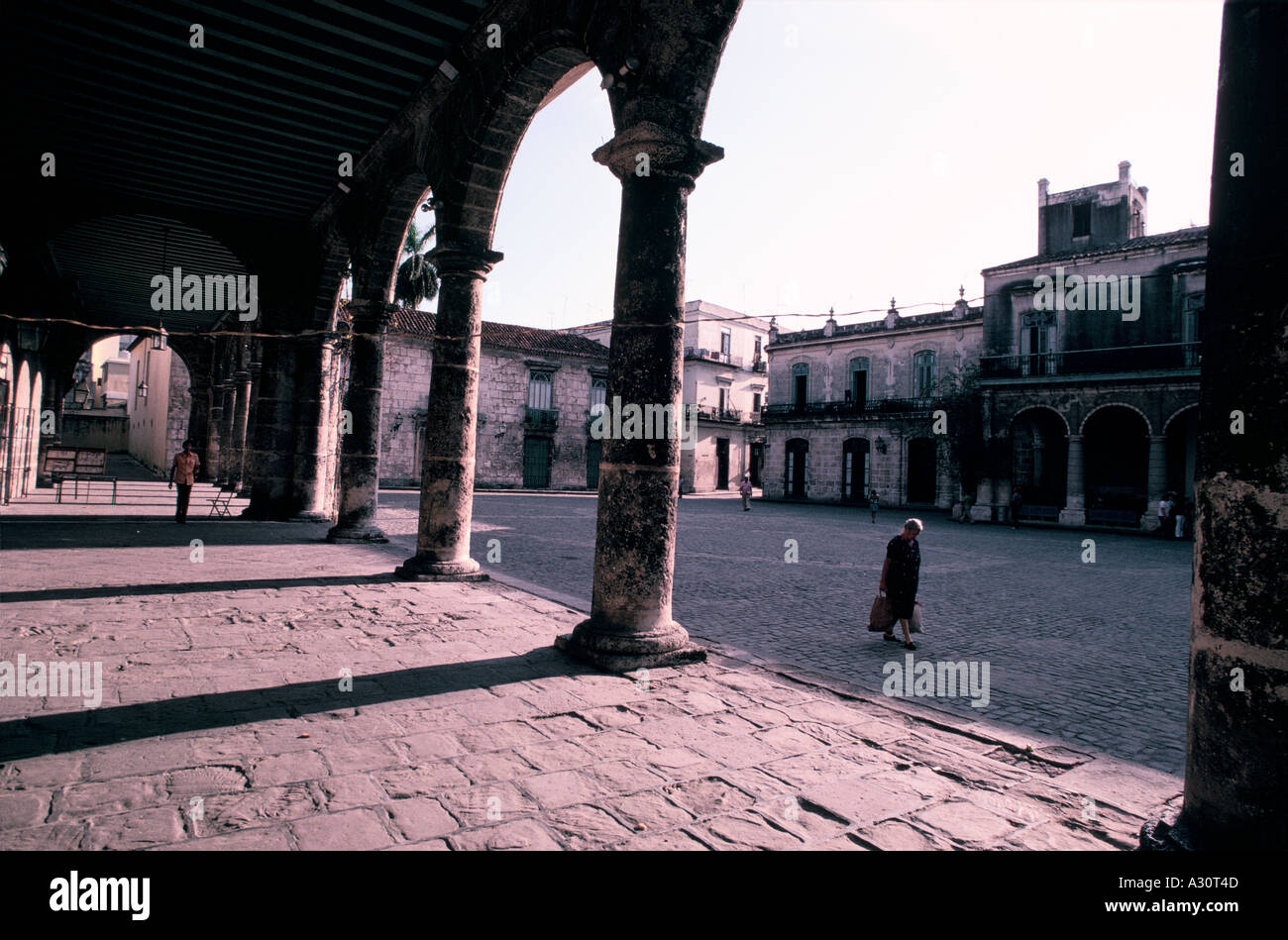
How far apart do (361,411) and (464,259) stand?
3117 millimetres

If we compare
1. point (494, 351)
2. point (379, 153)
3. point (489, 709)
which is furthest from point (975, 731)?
point (494, 351)

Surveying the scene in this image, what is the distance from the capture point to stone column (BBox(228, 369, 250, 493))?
18484 mm

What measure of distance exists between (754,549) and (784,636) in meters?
6.89

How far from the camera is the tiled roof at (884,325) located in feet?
92.9

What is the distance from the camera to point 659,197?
4512 mm

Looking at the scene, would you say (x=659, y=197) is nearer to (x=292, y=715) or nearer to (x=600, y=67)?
(x=600, y=67)

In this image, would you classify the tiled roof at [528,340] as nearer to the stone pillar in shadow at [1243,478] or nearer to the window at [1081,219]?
the window at [1081,219]

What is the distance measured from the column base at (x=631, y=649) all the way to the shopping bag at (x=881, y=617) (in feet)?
6.10

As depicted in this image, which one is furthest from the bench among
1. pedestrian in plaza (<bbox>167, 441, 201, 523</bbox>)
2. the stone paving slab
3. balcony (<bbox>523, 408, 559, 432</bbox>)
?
balcony (<bbox>523, 408, 559, 432</bbox>)

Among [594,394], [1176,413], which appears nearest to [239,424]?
[594,394]

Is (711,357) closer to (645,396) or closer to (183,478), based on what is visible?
(183,478)

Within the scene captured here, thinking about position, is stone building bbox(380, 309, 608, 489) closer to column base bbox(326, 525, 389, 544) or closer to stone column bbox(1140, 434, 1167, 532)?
stone column bbox(1140, 434, 1167, 532)

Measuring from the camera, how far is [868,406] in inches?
1226

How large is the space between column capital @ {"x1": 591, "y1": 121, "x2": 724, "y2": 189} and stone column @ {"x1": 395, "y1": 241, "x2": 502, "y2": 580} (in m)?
2.59
